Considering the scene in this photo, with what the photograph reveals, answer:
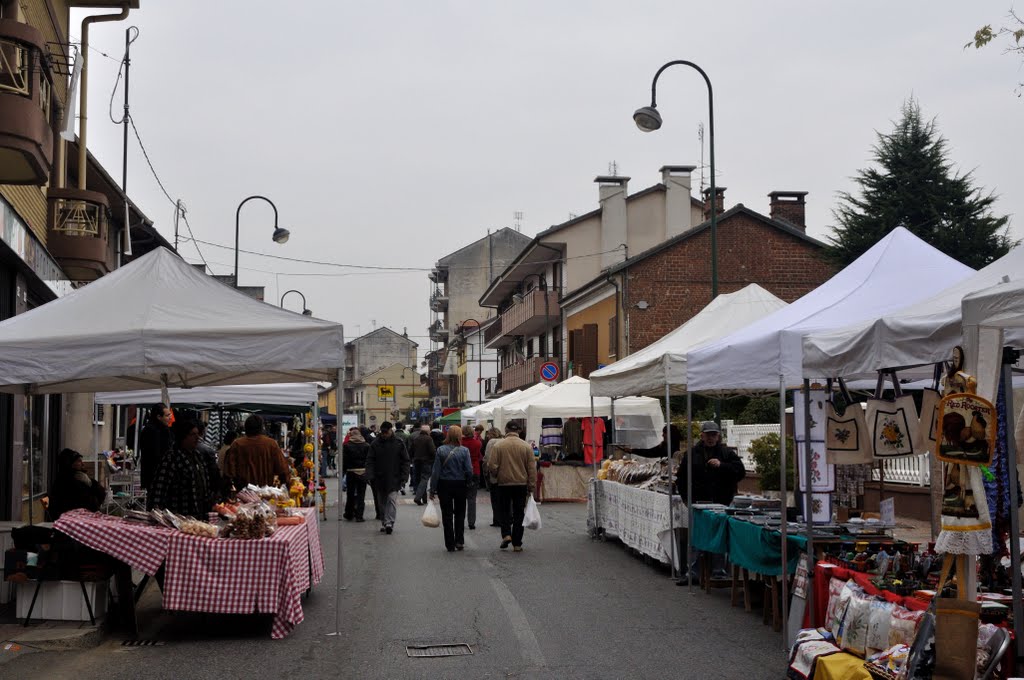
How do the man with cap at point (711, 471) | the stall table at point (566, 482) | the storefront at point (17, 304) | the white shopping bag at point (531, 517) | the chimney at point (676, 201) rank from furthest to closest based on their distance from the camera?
the chimney at point (676, 201)
the stall table at point (566, 482)
the white shopping bag at point (531, 517)
the storefront at point (17, 304)
the man with cap at point (711, 471)

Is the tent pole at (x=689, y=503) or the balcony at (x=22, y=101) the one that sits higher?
the balcony at (x=22, y=101)

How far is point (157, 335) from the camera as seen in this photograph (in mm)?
9531

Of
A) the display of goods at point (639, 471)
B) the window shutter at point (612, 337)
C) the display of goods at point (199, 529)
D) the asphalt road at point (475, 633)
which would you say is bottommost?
the asphalt road at point (475, 633)

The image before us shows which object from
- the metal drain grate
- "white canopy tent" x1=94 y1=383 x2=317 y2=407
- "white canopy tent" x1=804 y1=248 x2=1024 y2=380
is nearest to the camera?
"white canopy tent" x1=804 y1=248 x2=1024 y2=380

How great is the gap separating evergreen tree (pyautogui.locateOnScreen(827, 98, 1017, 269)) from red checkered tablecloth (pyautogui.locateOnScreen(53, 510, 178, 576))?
1099 inches

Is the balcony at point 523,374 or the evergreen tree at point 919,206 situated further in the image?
the balcony at point 523,374

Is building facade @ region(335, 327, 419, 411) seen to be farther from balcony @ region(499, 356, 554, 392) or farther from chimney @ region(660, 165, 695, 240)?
chimney @ region(660, 165, 695, 240)

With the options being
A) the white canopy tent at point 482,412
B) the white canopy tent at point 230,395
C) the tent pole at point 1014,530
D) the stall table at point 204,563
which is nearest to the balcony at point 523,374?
the white canopy tent at point 482,412

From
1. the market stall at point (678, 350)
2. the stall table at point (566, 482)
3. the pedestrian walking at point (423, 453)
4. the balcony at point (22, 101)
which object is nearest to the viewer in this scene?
the balcony at point (22, 101)

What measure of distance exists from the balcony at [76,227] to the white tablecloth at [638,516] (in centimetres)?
910

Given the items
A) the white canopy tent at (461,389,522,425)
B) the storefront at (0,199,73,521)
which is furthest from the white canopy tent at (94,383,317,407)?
the white canopy tent at (461,389,522,425)

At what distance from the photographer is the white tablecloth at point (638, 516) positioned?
1338 cm

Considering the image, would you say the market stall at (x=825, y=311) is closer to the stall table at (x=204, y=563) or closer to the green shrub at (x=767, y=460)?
the stall table at (x=204, y=563)

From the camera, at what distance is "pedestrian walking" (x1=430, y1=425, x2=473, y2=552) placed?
15.9 metres
